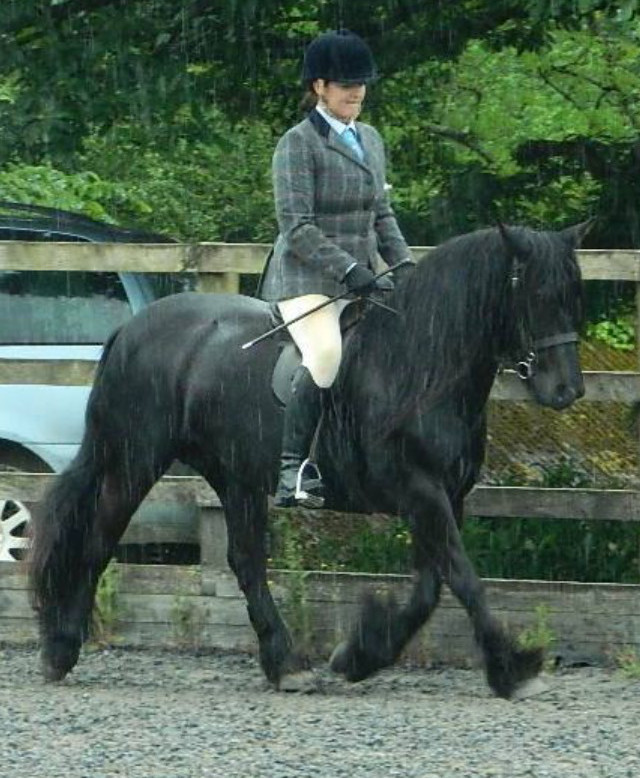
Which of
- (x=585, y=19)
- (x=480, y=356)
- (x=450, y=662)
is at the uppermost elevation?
(x=585, y=19)

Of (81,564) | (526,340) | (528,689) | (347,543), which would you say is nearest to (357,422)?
(526,340)

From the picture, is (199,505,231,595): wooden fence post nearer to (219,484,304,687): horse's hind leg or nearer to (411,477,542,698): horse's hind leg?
(219,484,304,687): horse's hind leg

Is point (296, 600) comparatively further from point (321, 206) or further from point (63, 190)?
point (63, 190)

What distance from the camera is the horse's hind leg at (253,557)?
28.9ft

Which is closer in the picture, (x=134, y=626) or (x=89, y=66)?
(x=134, y=626)

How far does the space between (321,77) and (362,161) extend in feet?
1.27

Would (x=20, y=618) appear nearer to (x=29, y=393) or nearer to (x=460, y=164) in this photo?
(x=29, y=393)

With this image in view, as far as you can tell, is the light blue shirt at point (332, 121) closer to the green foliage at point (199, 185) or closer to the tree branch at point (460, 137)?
the tree branch at point (460, 137)

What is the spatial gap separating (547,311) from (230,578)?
2288 mm

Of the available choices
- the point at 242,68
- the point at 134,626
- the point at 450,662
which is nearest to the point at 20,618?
the point at 134,626

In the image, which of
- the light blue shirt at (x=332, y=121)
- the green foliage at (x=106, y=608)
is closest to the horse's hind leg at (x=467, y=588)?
the light blue shirt at (x=332, y=121)

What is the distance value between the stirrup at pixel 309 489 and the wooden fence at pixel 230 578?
3.46ft

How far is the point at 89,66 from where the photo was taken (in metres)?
11.3

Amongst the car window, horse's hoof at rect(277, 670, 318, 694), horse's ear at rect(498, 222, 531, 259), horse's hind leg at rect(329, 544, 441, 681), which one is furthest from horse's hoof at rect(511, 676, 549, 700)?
the car window
